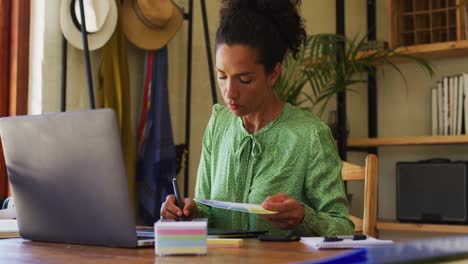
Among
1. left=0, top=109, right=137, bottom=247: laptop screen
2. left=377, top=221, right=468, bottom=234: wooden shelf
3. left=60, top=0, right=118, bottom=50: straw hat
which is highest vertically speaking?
left=60, top=0, right=118, bottom=50: straw hat

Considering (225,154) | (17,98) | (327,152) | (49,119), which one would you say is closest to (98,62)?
(17,98)

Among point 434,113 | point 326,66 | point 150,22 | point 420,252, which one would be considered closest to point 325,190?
point 420,252

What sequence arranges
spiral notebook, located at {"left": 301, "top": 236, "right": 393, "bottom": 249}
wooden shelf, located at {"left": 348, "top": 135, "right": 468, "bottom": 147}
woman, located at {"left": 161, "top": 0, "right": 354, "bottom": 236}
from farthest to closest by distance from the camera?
wooden shelf, located at {"left": 348, "top": 135, "right": 468, "bottom": 147} < woman, located at {"left": 161, "top": 0, "right": 354, "bottom": 236} < spiral notebook, located at {"left": 301, "top": 236, "right": 393, "bottom": 249}

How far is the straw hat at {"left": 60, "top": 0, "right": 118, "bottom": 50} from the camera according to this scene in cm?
263

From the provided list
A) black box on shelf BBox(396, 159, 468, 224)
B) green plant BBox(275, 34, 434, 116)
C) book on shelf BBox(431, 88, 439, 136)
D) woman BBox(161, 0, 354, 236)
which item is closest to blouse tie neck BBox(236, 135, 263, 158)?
woman BBox(161, 0, 354, 236)

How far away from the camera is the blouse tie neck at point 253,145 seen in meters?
1.59

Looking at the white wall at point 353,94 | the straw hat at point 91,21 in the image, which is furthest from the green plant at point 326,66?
the straw hat at point 91,21

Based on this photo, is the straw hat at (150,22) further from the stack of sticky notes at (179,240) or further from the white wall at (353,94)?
the stack of sticky notes at (179,240)

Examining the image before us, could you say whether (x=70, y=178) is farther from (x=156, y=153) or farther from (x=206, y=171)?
(x=156, y=153)

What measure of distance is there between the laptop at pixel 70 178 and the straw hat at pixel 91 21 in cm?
143

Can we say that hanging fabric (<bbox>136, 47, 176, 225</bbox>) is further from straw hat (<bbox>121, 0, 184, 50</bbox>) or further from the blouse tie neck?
the blouse tie neck

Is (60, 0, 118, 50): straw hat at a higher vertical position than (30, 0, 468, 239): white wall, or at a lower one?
higher

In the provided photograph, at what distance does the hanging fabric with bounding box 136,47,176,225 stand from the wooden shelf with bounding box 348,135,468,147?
49.3 inches

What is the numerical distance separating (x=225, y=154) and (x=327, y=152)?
0.25m
